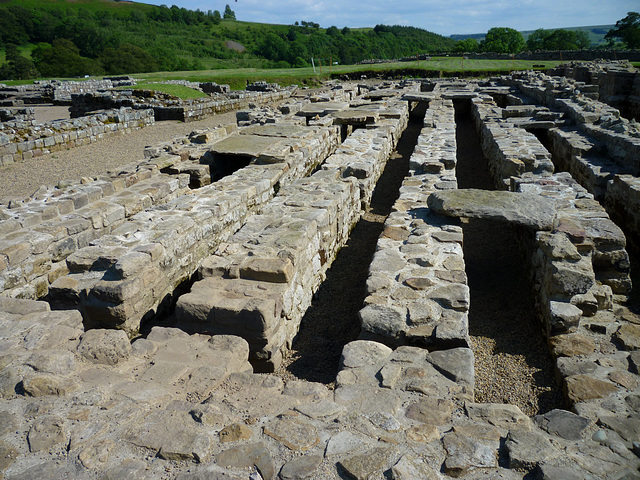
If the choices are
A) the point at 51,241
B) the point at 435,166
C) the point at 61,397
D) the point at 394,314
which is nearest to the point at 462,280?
the point at 394,314

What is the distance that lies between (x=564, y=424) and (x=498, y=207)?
9.18 feet

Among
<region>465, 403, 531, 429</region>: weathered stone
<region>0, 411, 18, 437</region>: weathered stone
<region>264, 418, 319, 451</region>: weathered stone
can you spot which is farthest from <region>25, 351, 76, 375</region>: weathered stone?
<region>465, 403, 531, 429</region>: weathered stone

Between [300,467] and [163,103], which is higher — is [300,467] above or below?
below

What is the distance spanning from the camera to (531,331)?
14.2 ft

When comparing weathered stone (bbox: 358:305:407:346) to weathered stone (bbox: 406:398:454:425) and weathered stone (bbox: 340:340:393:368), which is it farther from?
weathered stone (bbox: 406:398:454:425)

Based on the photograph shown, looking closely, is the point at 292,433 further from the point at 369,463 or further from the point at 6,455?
the point at 6,455

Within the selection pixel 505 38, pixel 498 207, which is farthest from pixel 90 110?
pixel 505 38

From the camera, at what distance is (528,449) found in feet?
7.71

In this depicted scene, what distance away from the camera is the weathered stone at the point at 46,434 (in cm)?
232

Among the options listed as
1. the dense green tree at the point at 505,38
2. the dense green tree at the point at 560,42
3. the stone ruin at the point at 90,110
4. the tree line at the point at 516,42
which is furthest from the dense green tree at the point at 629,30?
the stone ruin at the point at 90,110

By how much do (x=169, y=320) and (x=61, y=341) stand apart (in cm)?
141

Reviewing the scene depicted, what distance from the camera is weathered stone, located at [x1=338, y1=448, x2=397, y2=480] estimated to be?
7.28 ft

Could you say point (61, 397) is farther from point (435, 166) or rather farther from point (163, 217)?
point (435, 166)

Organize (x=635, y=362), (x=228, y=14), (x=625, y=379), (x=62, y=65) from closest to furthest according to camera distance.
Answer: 1. (x=625, y=379)
2. (x=635, y=362)
3. (x=62, y=65)
4. (x=228, y=14)
